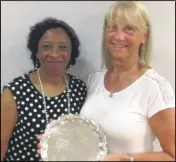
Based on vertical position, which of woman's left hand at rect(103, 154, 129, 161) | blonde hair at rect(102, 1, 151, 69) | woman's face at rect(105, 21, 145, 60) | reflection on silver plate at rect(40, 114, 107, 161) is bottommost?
woman's left hand at rect(103, 154, 129, 161)

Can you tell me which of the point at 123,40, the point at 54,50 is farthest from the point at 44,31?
the point at 123,40

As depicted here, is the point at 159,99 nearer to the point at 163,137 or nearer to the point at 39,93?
the point at 163,137

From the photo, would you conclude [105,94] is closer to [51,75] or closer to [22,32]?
[51,75]

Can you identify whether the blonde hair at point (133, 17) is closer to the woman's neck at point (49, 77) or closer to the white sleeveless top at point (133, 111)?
the white sleeveless top at point (133, 111)

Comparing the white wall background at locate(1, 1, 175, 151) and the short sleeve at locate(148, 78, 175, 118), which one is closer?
the short sleeve at locate(148, 78, 175, 118)

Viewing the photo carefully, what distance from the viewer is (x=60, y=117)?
0.81 metres

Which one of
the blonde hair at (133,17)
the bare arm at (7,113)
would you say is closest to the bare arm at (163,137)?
the blonde hair at (133,17)

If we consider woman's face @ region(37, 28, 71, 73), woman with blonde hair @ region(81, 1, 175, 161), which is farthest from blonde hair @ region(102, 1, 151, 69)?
woman's face @ region(37, 28, 71, 73)

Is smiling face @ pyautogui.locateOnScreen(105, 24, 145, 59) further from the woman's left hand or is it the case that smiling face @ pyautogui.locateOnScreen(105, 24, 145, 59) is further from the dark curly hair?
the woman's left hand

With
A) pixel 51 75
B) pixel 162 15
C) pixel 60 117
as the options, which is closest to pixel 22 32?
pixel 51 75

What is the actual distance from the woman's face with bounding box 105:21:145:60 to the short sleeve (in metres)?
0.11

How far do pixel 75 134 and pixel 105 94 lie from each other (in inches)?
5.3

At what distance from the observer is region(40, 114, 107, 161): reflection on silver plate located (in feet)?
2.64

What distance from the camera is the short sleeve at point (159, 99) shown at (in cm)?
78
